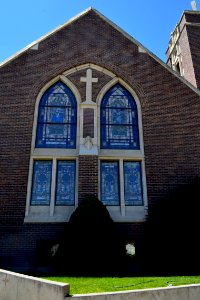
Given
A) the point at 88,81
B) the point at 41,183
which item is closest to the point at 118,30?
the point at 88,81

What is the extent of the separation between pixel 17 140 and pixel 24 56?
12.0 ft

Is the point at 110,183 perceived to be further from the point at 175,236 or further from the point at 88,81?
the point at 88,81

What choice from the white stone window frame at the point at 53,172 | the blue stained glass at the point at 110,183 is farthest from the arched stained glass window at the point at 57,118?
the blue stained glass at the point at 110,183

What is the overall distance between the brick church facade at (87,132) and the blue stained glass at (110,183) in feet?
0.11

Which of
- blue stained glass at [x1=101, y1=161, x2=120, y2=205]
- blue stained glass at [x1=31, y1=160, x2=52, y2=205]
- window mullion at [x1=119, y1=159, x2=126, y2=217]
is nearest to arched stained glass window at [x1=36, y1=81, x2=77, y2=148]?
blue stained glass at [x1=31, y1=160, x2=52, y2=205]

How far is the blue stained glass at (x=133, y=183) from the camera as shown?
9.93 meters

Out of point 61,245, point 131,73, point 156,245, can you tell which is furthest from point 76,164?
point 131,73

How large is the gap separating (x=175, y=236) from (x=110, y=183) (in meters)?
2.75

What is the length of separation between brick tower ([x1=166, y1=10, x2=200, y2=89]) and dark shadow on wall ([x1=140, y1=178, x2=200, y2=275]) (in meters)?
7.09

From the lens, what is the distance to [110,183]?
10133 mm

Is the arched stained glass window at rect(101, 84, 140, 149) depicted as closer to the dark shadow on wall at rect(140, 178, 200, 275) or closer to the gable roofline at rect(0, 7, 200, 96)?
the gable roofline at rect(0, 7, 200, 96)

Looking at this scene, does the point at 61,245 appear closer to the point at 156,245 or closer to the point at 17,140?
the point at 156,245

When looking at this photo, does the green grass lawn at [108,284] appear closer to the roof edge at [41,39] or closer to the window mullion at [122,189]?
the window mullion at [122,189]

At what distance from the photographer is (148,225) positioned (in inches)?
364
